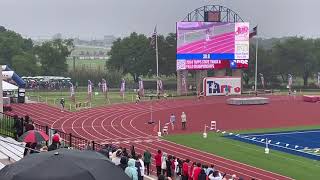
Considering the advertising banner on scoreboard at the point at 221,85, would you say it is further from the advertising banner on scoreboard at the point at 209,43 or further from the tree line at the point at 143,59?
the tree line at the point at 143,59

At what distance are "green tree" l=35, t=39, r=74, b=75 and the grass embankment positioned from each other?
212ft

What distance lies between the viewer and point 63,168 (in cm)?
772

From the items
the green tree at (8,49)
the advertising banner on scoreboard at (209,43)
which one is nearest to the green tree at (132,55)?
the green tree at (8,49)

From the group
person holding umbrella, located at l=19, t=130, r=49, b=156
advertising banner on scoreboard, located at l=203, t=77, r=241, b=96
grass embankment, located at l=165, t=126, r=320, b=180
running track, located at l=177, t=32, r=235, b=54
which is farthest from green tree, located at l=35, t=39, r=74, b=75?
person holding umbrella, located at l=19, t=130, r=49, b=156

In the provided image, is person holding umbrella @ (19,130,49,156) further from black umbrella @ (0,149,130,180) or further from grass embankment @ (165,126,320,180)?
grass embankment @ (165,126,320,180)

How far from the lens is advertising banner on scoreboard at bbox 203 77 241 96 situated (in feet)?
220

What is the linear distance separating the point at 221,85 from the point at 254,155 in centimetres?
3681

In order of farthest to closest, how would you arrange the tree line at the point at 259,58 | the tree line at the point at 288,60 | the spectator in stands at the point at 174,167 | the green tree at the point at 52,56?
the green tree at the point at 52,56 → the tree line at the point at 288,60 → the tree line at the point at 259,58 → the spectator in stands at the point at 174,167

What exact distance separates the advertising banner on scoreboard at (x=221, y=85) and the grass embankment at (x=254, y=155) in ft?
90.0

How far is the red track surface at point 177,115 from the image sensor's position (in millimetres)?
32763

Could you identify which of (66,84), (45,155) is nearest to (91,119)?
(45,155)

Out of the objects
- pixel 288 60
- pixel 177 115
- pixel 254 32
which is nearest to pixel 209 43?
pixel 254 32

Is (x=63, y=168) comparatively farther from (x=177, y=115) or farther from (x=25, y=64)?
(x=25, y=64)

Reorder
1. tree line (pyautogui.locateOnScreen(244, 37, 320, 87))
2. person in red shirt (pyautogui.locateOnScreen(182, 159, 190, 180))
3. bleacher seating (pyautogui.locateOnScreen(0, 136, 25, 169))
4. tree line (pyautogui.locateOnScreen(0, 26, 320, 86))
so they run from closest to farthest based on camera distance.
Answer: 1. bleacher seating (pyautogui.locateOnScreen(0, 136, 25, 169))
2. person in red shirt (pyautogui.locateOnScreen(182, 159, 190, 180))
3. tree line (pyautogui.locateOnScreen(0, 26, 320, 86))
4. tree line (pyautogui.locateOnScreen(244, 37, 320, 87))
